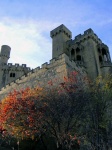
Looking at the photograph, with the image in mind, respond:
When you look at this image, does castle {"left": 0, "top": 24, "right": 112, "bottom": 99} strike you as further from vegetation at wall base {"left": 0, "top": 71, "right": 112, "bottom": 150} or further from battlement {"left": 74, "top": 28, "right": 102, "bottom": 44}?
vegetation at wall base {"left": 0, "top": 71, "right": 112, "bottom": 150}

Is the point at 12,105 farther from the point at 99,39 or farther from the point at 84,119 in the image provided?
the point at 99,39

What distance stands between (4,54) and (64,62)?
27.9m

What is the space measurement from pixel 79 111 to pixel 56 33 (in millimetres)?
27397

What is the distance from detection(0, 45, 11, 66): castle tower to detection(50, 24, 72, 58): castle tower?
1412 centimetres

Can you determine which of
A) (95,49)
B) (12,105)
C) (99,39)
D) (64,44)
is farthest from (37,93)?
(99,39)

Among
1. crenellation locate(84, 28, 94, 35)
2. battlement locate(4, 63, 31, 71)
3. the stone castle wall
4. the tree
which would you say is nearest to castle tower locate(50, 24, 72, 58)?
crenellation locate(84, 28, 94, 35)

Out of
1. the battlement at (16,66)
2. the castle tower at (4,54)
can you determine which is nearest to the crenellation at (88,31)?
the battlement at (16,66)

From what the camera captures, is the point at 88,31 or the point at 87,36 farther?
the point at 88,31

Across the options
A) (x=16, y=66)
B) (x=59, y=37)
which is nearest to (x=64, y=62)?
(x=59, y=37)

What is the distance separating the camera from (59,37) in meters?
41.3

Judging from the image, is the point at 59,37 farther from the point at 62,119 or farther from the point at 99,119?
the point at 62,119

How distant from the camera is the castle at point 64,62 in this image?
2692 centimetres

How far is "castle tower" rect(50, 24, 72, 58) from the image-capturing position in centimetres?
3956

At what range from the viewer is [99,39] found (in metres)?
39.8
